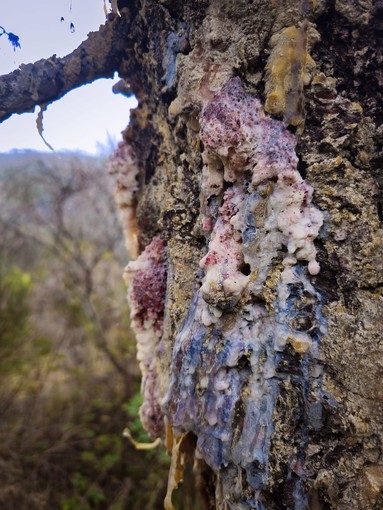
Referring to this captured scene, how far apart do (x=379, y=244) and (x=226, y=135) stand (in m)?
0.35

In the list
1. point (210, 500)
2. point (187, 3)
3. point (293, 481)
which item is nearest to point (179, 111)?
point (187, 3)

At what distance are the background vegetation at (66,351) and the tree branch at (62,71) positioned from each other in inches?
58.4

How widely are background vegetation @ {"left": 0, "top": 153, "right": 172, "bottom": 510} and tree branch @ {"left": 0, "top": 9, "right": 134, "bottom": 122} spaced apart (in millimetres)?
1483

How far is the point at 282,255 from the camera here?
73 centimetres

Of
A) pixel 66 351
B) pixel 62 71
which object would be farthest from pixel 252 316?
pixel 66 351

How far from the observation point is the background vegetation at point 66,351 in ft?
10.3

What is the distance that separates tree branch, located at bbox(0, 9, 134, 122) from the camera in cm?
107

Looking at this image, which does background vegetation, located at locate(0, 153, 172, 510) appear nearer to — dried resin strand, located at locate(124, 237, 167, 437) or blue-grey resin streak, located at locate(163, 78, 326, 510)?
dried resin strand, located at locate(124, 237, 167, 437)

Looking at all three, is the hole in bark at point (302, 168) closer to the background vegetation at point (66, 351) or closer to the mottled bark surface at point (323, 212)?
the mottled bark surface at point (323, 212)

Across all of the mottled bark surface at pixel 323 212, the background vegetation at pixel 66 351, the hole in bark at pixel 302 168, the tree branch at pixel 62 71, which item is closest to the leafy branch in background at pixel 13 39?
the tree branch at pixel 62 71

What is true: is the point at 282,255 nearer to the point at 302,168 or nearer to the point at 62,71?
the point at 302,168

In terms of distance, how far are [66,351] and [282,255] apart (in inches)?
169

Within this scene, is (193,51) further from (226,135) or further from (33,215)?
(33,215)

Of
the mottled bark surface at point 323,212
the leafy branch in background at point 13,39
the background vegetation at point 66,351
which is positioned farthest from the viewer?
the background vegetation at point 66,351
